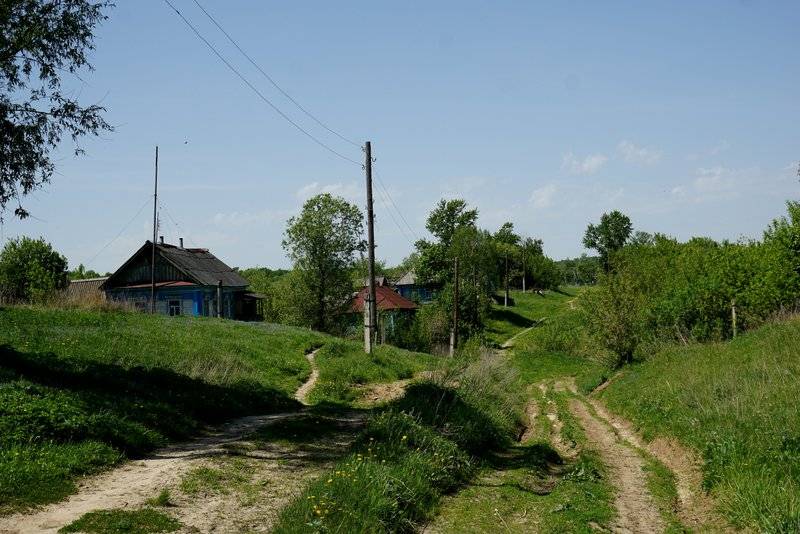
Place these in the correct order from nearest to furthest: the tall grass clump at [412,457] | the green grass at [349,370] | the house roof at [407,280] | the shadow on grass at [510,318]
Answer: the tall grass clump at [412,457]
the green grass at [349,370]
the shadow on grass at [510,318]
the house roof at [407,280]

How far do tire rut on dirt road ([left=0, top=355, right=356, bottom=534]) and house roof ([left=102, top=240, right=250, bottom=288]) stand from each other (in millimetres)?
40235

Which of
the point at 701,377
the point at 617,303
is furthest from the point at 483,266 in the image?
the point at 701,377

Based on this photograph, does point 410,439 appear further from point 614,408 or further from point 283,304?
point 283,304

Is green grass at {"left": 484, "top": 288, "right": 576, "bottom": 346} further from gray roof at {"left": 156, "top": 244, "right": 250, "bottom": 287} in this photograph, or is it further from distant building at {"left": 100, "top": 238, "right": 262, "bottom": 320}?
distant building at {"left": 100, "top": 238, "right": 262, "bottom": 320}

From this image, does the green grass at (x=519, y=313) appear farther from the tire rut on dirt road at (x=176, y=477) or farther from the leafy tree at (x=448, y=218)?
the tire rut on dirt road at (x=176, y=477)

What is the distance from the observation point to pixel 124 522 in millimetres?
7539

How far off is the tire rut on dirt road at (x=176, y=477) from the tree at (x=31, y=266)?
212 feet

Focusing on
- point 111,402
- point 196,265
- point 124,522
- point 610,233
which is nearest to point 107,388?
point 111,402

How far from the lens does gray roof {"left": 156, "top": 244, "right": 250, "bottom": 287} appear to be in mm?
52344

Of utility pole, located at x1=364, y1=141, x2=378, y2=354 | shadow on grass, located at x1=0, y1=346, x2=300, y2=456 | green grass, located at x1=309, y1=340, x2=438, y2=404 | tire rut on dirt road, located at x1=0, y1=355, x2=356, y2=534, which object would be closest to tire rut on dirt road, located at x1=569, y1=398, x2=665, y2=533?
tire rut on dirt road, located at x1=0, y1=355, x2=356, y2=534

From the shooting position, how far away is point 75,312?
93.2 feet

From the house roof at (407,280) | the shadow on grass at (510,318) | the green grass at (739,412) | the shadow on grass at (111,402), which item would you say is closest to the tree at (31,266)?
the house roof at (407,280)

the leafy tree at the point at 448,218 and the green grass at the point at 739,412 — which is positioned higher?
the leafy tree at the point at 448,218

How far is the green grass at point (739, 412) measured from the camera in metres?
9.59
